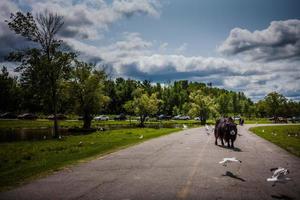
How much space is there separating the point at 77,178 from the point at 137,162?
4.40 metres

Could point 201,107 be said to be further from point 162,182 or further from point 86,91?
point 162,182

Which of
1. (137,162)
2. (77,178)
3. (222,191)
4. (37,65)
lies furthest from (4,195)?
(37,65)

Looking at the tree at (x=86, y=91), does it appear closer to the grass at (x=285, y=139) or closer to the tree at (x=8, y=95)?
the grass at (x=285, y=139)

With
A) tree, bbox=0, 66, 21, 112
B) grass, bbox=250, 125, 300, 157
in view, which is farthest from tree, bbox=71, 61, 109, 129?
tree, bbox=0, 66, 21, 112

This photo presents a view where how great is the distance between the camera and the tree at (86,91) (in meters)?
62.9

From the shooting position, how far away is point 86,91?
6322 centimetres

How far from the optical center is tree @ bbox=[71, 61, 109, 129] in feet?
206

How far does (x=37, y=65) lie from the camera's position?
132ft

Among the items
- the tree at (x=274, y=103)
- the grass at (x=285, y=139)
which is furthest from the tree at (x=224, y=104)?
the grass at (x=285, y=139)

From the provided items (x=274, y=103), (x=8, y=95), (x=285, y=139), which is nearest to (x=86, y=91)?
(x=285, y=139)

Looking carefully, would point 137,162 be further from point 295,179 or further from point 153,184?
point 295,179

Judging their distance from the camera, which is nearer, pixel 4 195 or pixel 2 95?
pixel 4 195

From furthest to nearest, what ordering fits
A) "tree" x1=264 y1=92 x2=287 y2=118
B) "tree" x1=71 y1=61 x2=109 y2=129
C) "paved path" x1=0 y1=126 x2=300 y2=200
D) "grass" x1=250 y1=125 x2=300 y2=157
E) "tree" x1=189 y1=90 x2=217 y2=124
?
"tree" x1=264 y1=92 x2=287 y2=118, "tree" x1=189 y1=90 x2=217 y2=124, "tree" x1=71 y1=61 x2=109 y2=129, "grass" x1=250 y1=125 x2=300 y2=157, "paved path" x1=0 y1=126 x2=300 y2=200

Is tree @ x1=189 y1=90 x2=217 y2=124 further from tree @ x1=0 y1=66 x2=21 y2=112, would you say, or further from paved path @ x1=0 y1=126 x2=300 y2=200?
paved path @ x1=0 y1=126 x2=300 y2=200
